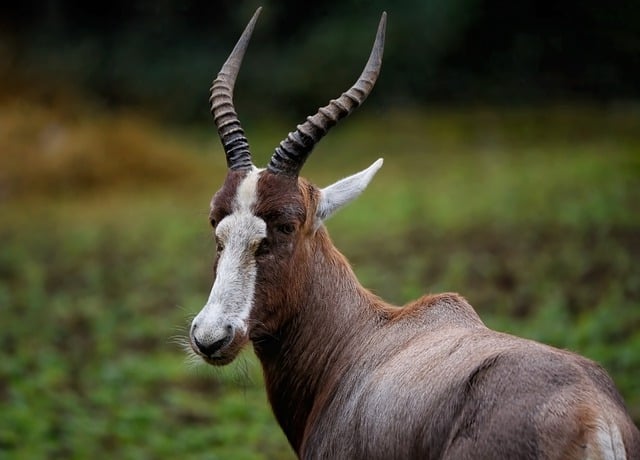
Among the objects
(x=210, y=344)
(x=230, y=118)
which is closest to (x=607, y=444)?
(x=210, y=344)

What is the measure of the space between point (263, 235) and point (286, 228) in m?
0.18

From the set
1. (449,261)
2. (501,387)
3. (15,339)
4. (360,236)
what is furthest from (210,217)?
(360,236)

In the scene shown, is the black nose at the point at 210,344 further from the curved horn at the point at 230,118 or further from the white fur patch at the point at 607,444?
the white fur patch at the point at 607,444

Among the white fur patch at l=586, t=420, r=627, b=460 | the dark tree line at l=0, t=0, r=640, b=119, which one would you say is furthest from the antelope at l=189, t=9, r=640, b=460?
the dark tree line at l=0, t=0, r=640, b=119

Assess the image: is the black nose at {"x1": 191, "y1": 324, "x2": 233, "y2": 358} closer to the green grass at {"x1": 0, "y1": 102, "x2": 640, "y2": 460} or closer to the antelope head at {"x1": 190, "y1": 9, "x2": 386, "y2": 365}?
the antelope head at {"x1": 190, "y1": 9, "x2": 386, "y2": 365}

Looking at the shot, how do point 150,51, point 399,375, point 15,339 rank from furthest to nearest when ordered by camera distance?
point 150,51 → point 15,339 → point 399,375

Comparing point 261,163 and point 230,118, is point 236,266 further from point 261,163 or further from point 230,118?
point 261,163

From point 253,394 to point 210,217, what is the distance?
4.79m

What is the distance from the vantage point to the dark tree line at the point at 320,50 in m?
21.2

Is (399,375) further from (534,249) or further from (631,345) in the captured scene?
(534,249)

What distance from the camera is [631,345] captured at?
32.9 feet

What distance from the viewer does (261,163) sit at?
17984mm

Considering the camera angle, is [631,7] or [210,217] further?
[631,7]

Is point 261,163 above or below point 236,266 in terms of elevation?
above
